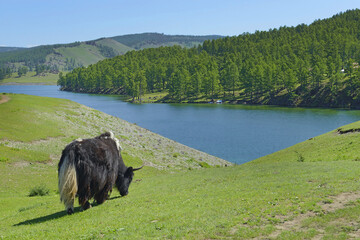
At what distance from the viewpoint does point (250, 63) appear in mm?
174625

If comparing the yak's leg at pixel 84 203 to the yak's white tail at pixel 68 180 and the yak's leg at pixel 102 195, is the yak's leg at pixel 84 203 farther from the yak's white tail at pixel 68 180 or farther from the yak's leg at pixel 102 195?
the yak's leg at pixel 102 195

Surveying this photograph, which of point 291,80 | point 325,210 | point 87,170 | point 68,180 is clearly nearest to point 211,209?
point 325,210

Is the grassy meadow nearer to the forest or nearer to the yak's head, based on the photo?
the yak's head

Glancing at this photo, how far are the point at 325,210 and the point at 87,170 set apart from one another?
33.5 ft

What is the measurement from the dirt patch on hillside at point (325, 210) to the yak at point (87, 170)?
853 cm

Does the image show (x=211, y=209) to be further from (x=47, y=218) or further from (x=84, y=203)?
(x=47, y=218)

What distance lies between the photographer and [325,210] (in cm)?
1232

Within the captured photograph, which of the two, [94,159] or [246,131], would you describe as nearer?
[94,159]

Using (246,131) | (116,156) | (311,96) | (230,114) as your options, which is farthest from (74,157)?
(311,96)

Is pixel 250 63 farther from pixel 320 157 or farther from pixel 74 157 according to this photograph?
pixel 74 157

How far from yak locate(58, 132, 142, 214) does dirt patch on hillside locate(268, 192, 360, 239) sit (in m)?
8.53

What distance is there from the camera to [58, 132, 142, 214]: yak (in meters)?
14.2

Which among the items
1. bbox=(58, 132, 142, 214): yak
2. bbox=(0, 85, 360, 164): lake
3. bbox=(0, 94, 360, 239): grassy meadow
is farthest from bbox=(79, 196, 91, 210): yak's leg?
A: bbox=(0, 85, 360, 164): lake

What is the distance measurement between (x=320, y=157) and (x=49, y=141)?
31.7 meters
